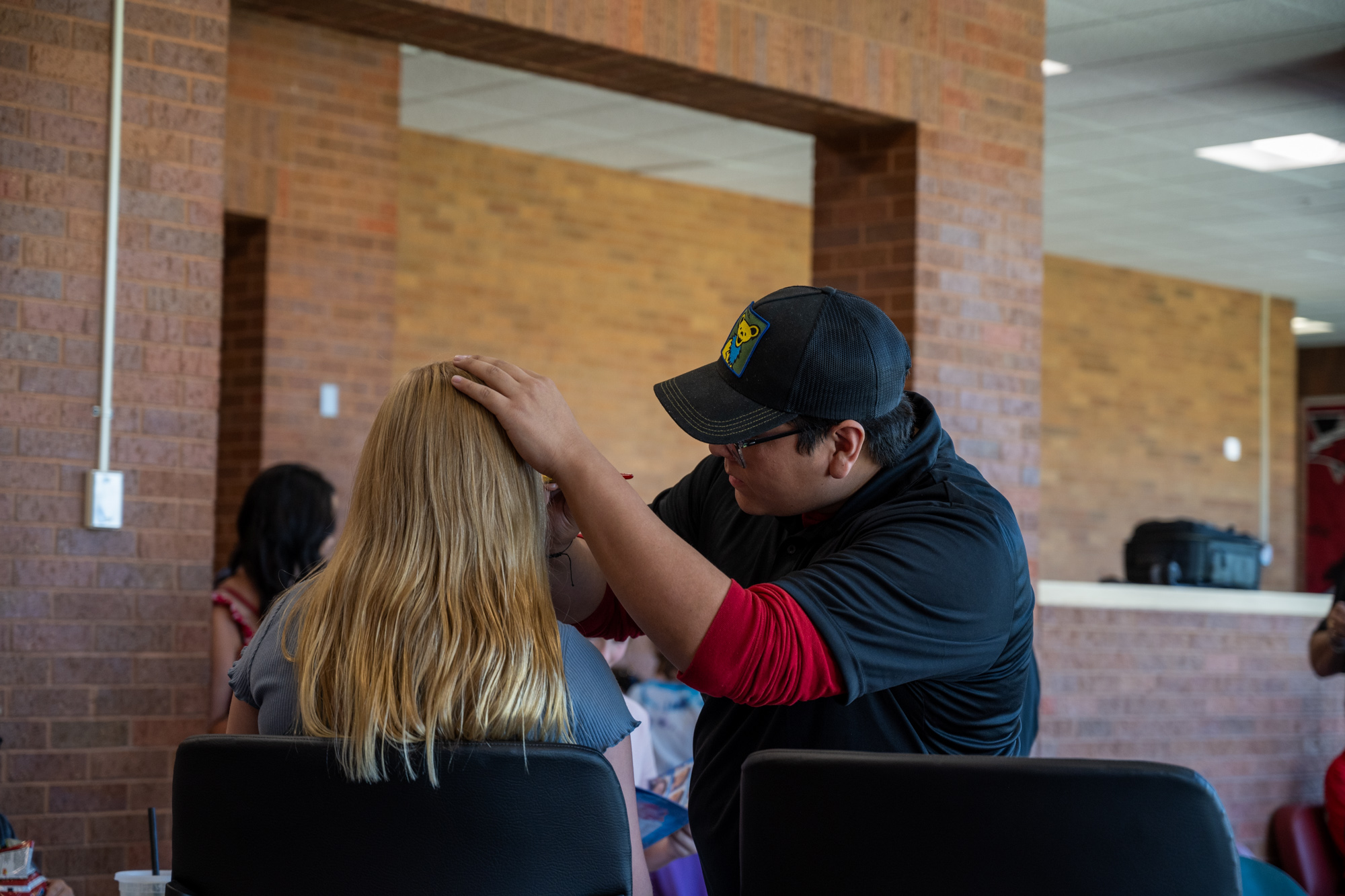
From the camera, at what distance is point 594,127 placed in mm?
8414

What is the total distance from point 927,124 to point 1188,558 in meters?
2.61

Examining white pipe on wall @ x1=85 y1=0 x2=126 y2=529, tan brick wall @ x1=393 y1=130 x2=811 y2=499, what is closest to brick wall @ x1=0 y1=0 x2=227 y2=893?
white pipe on wall @ x1=85 y1=0 x2=126 y2=529

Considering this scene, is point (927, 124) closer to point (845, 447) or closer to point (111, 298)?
point (111, 298)

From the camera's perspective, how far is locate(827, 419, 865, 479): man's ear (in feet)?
5.12

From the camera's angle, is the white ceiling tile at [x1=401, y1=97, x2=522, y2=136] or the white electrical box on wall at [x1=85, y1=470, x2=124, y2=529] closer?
the white electrical box on wall at [x1=85, y1=470, x2=124, y2=529]

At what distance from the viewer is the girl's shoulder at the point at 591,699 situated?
1489 mm

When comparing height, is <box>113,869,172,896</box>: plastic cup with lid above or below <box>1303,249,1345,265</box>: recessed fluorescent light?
below

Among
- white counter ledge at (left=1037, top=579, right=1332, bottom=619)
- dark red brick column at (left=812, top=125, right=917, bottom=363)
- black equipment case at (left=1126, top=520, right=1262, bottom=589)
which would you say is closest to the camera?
dark red brick column at (left=812, top=125, right=917, bottom=363)

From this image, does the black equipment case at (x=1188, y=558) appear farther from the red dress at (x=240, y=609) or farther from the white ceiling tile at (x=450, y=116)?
the white ceiling tile at (x=450, y=116)

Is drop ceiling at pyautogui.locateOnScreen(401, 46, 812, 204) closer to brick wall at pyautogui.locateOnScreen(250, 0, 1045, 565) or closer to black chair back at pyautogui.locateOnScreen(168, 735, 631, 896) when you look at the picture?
brick wall at pyautogui.locateOnScreen(250, 0, 1045, 565)

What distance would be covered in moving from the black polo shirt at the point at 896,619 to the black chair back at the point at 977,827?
20cm

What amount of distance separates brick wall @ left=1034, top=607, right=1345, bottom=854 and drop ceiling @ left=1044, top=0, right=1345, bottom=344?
2528 millimetres

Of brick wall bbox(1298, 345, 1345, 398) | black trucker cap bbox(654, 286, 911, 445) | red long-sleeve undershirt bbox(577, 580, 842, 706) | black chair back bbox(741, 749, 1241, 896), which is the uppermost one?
brick wall bbox(1298, 345, 1345, 398)

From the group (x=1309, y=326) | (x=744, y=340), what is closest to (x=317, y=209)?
(x=744, y=340)
